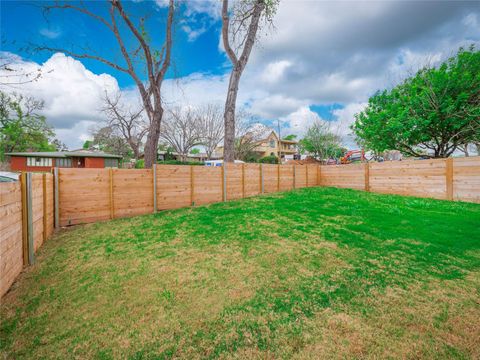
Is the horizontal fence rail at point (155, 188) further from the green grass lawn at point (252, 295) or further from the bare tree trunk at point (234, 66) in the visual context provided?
the bare tree trunk at point (234, 66)

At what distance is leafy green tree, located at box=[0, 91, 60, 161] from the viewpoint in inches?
987

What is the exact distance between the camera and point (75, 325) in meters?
2.26

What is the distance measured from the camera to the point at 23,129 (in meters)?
28.1

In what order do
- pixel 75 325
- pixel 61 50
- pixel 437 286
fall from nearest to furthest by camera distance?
1. pixel 75 325
2. pixel 437 286
3. pixel 61 50

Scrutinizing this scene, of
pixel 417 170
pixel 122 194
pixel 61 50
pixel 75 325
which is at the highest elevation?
pixel 61 50

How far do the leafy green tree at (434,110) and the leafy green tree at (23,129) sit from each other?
36.0 metres

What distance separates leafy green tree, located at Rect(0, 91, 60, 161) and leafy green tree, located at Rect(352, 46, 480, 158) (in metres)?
36.0

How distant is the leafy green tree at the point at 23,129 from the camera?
25.1 metres

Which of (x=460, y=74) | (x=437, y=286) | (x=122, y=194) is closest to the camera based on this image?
(x=437, y=286)

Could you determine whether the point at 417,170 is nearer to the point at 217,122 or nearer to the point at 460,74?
the point at 460,74

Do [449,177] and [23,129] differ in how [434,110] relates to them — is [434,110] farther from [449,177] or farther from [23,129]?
[23,129]

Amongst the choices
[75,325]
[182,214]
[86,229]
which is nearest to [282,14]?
[182,214]

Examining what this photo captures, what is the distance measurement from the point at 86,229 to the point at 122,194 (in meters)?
1.59

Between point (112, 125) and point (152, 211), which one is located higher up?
point (112, 125)
